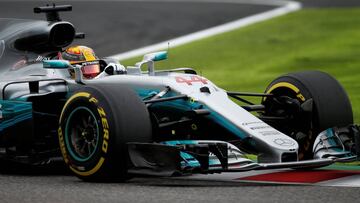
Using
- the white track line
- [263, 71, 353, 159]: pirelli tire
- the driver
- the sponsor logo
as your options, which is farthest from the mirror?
the white track line

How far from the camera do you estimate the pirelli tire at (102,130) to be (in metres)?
9.51

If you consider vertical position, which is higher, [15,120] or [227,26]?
[227,26]

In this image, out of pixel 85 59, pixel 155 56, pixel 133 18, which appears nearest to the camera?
pixel 155 56

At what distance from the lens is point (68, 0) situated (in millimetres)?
31250

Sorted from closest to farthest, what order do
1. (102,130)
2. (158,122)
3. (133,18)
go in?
(102,130) < (158,122) < (133,18)

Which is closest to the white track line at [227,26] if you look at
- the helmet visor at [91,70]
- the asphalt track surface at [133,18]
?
the asphalt track surface at [133,18]

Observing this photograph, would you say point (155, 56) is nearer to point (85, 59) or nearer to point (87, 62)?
point (87, 62)

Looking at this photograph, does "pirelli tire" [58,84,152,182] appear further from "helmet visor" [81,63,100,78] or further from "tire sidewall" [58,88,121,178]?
"helmet visor" [81,63,100,78]

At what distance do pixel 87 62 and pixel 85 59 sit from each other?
273mm

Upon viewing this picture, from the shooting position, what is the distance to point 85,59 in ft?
38.5

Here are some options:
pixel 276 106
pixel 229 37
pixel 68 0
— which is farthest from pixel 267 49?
pixel 276 106

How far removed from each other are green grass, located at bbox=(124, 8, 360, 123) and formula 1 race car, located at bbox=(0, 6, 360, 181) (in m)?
6.13


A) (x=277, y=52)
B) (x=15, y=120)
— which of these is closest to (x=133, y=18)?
(x=277, y=52)

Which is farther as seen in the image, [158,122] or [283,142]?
[158,122]
